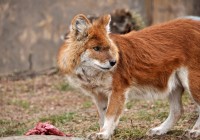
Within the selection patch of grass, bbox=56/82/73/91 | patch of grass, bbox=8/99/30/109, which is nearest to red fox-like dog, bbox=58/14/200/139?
patch of grass, bbox=8/99/30/109

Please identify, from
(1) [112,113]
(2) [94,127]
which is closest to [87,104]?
(2) [94,127]

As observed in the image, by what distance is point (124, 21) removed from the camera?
47.5ft

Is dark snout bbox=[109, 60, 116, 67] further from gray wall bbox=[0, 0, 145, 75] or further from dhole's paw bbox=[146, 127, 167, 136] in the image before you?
gray wall bbox=[0, 0, 145, 75]

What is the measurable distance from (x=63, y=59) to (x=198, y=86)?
1895 mm

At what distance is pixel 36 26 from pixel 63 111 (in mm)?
5306

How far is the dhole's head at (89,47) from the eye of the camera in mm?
8414

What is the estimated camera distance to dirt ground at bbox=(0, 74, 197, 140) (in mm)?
9691

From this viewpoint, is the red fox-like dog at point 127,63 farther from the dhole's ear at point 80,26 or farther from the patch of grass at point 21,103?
the patch of grass at point 21,103

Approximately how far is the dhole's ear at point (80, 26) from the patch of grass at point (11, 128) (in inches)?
84.6

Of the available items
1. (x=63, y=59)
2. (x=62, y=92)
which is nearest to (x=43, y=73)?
(x=62, y=92)

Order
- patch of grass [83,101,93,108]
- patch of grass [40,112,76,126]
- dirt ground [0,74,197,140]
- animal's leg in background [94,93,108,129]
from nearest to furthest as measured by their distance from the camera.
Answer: animal's leg in background [94,93,108,129] < dirt ground [0,74,197,140] < patch of grass [40,112,76,126] < patch of grass [83,101,93,108]

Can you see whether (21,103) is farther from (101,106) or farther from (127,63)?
(127,63)

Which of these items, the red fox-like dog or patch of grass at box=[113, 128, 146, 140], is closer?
the red fox-like dog

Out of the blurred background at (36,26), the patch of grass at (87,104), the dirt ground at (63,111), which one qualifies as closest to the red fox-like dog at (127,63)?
the dirt ground at (63,111)
